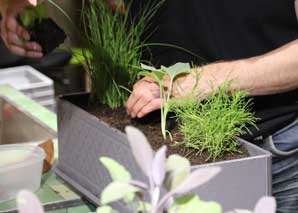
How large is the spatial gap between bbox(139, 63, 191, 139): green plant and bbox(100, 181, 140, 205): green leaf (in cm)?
56

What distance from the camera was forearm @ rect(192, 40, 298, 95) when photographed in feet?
3.24

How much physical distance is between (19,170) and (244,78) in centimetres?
40

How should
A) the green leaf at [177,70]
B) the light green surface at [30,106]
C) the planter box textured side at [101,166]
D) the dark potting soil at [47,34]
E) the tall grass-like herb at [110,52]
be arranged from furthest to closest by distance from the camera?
the light green surface at [30,106] → the dark potting soil at [47,34] → the tall grass-like herb at [110,52] → the green leaf at [177,70] → the planter box textured side at [101,166]

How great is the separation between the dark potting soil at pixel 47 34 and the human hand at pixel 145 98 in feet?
1.02

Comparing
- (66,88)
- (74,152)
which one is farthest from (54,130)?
(66,88)

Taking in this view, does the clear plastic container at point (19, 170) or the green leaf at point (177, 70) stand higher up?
the green leaf at point (177, 70)

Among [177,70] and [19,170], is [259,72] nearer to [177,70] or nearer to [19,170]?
[177,70]

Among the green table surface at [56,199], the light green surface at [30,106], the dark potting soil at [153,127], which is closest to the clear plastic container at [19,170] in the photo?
the green table surface at [56,199]

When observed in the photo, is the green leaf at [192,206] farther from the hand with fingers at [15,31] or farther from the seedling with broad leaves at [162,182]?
the hand with fingers at [15,31]

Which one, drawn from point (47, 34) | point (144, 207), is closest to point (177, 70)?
point (47, 34)

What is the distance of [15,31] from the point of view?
1196 mm

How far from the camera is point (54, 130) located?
4.59 ft

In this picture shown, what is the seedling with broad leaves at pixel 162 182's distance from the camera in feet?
1.16

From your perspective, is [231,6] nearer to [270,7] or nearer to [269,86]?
[270,7]
